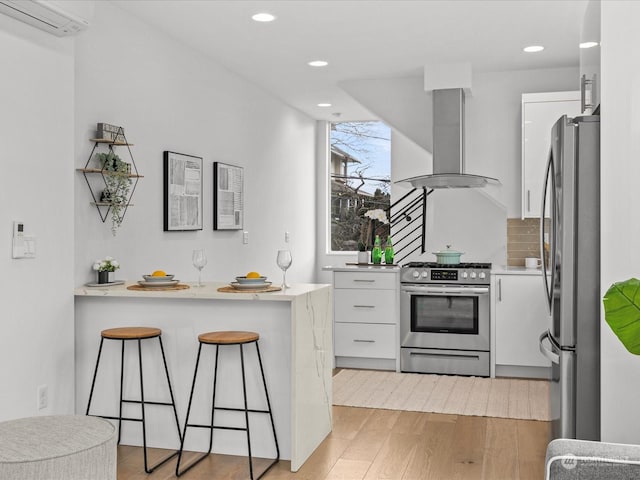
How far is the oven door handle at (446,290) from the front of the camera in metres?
5.48

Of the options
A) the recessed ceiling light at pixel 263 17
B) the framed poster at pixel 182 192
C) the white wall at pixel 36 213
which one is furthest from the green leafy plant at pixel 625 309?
the framed poster at pixel 182 192

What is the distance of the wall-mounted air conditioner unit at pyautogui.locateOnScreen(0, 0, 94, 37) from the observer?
3.00 m

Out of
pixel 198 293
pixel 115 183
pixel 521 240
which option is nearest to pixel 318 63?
pixel 115 183

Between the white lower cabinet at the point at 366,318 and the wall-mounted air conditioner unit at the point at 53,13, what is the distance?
317 cm

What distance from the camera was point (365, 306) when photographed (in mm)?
5750

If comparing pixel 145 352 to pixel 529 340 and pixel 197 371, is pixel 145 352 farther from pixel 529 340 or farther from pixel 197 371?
pixel 529 340

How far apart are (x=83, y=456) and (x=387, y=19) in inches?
133

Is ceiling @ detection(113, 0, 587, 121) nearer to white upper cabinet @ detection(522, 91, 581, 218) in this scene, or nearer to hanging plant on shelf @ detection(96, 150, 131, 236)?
white upper cabinet @ detection(522, 91, 581, 218)

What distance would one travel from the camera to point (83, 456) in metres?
2.07

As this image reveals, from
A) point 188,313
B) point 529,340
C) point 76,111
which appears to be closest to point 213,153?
point 76,111

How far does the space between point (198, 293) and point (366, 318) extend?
2.60 meters

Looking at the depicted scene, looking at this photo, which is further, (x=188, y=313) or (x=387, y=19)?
(x=387, y=19)

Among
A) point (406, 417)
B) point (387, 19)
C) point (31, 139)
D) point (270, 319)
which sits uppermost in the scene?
point (387, 19)

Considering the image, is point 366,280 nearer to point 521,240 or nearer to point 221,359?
point 521,240
